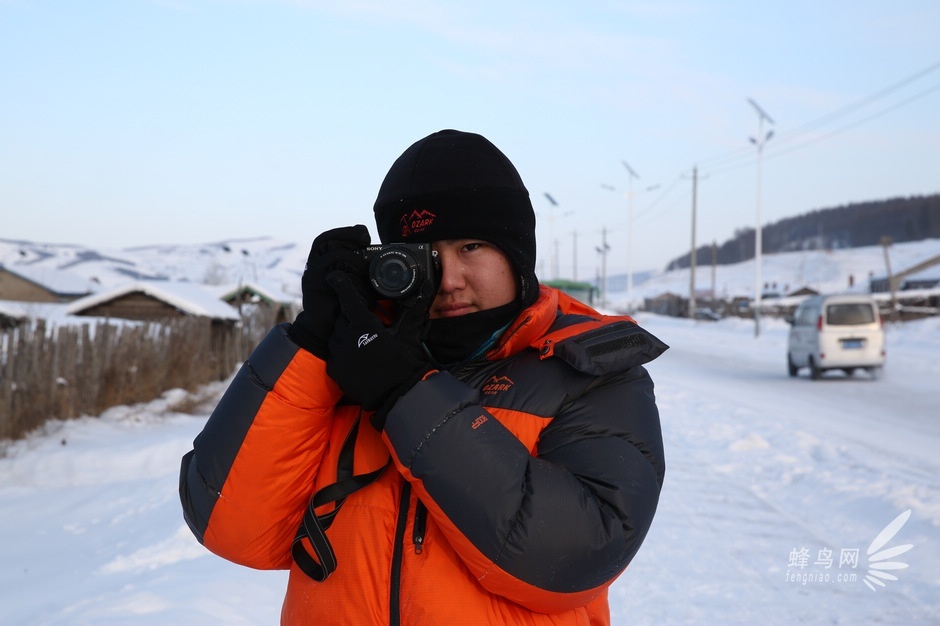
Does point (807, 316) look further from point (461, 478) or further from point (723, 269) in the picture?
point (723, 269)

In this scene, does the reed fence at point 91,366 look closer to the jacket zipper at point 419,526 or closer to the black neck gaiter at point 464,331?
the black neck gaiter at point 464,331

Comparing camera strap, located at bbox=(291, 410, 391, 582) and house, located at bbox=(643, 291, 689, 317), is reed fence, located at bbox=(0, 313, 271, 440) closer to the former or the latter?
camera strap, located at bbox=(291, 410, 391, 582)

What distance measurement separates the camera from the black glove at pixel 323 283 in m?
1.65

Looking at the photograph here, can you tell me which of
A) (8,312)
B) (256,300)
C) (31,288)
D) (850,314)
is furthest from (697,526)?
(31,288)

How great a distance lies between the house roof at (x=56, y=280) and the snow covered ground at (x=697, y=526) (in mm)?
52291

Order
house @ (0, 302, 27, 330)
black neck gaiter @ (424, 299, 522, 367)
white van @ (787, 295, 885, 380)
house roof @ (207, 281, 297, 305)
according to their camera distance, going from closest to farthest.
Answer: black neck gaiter @ (424, 299, 522, 367) → white van @ (787, 295, 885, 380) → house @ (0, 302, 27, 330) → house roof @ (207, 281, 297, 305)

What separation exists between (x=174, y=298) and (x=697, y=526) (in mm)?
21319

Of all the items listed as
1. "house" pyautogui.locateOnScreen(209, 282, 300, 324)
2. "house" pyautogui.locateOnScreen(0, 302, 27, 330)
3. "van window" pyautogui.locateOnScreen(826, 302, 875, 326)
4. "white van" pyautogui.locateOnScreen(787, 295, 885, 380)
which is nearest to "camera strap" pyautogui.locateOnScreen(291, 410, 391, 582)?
"white van" pyautogui.locateOnScreen(787, 295, 885, 380)

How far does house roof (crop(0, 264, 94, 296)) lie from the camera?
5800 cm

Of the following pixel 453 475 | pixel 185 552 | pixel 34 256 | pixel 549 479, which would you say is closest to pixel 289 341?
pixel 453 475

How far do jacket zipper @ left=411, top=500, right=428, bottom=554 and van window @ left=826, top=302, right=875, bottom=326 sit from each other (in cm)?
1540

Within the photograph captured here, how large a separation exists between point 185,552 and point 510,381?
4.34 meters

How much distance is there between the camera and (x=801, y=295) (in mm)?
92438

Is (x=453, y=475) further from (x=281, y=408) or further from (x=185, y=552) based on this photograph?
(x=185, y=552)
